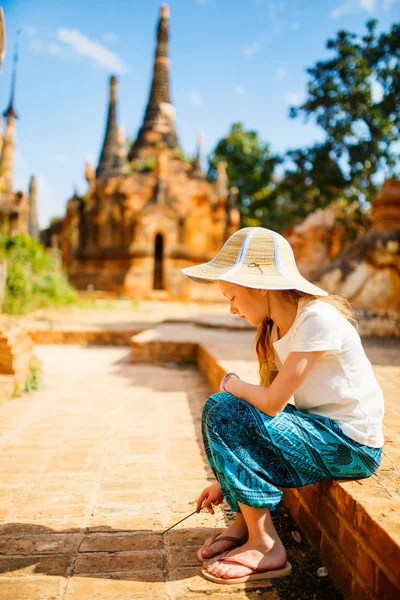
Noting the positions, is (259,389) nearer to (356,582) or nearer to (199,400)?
(356,582)

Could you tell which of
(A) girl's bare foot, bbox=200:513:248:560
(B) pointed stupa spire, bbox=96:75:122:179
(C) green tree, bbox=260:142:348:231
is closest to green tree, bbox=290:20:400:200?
(C) green tree, bbox=260:142:348:231

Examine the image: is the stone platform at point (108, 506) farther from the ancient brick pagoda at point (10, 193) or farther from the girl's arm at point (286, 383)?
the ancient brick pagoda at point (10, 193)

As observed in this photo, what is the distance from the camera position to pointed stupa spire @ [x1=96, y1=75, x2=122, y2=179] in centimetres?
2474

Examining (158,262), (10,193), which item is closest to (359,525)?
(10,193)

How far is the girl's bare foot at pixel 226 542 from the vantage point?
1.70m

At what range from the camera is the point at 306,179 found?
21.8 metres

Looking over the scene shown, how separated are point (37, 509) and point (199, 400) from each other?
2174mm

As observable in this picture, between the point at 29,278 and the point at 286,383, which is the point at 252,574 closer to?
the point at 286,383

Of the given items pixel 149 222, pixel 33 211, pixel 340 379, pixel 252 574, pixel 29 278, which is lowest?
pixel 252 574

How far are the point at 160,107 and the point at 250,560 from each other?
1025 inches

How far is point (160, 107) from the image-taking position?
25047mm

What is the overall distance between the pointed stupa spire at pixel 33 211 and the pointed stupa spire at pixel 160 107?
11.8 meters

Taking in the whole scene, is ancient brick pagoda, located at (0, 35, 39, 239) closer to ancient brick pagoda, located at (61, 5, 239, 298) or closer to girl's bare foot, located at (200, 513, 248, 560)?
ancient brick pagoda, located at (61, 5, 239, 298)

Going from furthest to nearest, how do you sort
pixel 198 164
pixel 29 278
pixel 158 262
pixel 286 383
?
pixel 198 164 < pixel 158 262 < pixel 29 278 < pixel 286 383
